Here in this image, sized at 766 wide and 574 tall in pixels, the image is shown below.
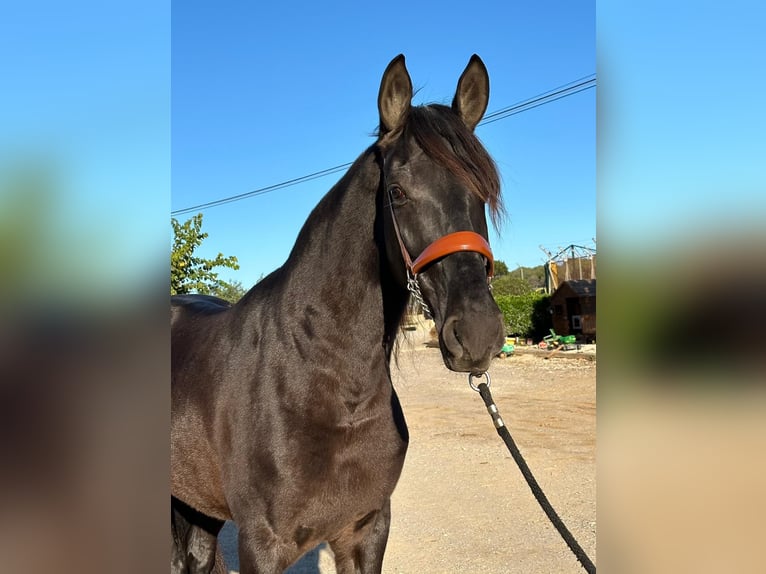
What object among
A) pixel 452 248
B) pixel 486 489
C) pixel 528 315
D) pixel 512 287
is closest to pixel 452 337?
pixel 452 248

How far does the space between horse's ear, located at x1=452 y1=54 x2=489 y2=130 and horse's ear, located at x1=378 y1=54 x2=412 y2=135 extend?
278 millimetres

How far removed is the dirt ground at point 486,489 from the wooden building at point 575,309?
17.5ft

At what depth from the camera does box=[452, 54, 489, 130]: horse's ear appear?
7.62 ft

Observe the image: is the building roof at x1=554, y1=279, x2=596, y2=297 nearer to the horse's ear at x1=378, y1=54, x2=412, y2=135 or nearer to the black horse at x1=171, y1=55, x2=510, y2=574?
the black horse at x1=171, y1=55, x2=510, y2=574

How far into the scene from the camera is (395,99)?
221 cm

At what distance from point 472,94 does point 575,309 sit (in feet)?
54.1

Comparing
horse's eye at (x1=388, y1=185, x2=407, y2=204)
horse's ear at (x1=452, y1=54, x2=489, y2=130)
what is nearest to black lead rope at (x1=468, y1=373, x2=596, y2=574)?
horse's eye at (x1=388, y1=185, x2=407, y2=204)

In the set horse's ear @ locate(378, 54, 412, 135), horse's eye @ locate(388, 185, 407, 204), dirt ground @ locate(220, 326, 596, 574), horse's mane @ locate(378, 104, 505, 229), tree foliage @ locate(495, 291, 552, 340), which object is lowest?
dirt ground @ locate(220, 326, 596, 574)
